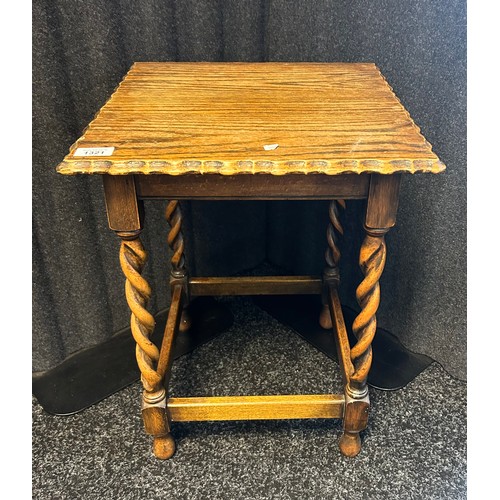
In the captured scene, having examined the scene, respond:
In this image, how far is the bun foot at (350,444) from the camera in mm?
965

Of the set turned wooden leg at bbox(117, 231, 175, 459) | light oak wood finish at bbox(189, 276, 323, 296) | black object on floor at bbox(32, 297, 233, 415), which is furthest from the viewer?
light oak wood finish at bbox(189, 276, 323, 296)

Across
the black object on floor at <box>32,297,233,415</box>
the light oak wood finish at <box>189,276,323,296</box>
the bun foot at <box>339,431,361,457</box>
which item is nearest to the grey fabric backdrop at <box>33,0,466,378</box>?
the black object on floor at <box>32,297,233,415</box>

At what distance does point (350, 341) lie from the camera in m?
1.23

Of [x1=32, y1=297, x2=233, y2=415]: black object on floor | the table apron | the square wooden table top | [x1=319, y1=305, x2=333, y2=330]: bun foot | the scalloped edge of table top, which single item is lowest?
[x1=32, y1=297, x2=233, y2=415]: black object on floor

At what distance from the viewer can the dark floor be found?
93 centimetres

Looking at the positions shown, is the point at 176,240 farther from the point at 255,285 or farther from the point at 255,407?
the point at 255,407

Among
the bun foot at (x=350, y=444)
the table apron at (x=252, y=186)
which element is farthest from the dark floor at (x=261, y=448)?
the table apron at (x=252, y=186)

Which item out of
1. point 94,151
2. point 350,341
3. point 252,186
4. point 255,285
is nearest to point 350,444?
point 350,341

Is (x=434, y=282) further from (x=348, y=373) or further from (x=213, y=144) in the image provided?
(x=213, y=144)

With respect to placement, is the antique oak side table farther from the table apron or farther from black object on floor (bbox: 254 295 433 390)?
black object on floor (bbox: 254 295 433 390)

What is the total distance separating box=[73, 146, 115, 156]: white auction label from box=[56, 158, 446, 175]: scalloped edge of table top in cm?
1

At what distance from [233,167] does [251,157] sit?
0.03 metres

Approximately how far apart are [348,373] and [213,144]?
1.63 ft

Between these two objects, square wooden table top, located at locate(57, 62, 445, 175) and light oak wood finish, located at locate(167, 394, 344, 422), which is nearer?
square wooden table top, located at locate(57, 62, 445, 175)
